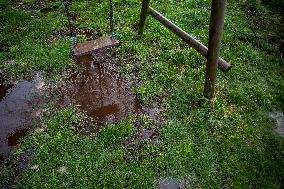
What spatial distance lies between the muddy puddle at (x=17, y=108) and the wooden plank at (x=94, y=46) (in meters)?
0.84

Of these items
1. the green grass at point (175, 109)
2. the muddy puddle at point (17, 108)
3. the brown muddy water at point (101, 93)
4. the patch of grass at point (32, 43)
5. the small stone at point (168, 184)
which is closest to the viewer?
the small stone at point (168, 184)

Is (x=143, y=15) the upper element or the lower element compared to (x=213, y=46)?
lower

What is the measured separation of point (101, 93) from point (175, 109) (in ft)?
4.23

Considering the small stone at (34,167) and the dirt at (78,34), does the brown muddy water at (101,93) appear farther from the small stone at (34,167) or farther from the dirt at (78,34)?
the small stone at (34,167)

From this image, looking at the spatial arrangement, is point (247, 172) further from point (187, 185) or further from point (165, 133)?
point (165, 133)

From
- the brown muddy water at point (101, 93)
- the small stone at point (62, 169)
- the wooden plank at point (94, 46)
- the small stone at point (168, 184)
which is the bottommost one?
the small stone at point (62, 169)

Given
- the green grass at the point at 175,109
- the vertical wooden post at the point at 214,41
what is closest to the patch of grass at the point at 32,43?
the green grass at the point at 175,109

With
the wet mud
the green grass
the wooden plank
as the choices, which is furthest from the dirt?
the wooden plank

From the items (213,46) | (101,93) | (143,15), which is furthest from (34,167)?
(143,15)

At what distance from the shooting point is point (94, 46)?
568 centimetres

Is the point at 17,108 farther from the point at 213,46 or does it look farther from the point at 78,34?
the point at 213,46

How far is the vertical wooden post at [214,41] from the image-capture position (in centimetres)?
427

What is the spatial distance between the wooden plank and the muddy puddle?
84cm

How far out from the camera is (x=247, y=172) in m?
4.25
